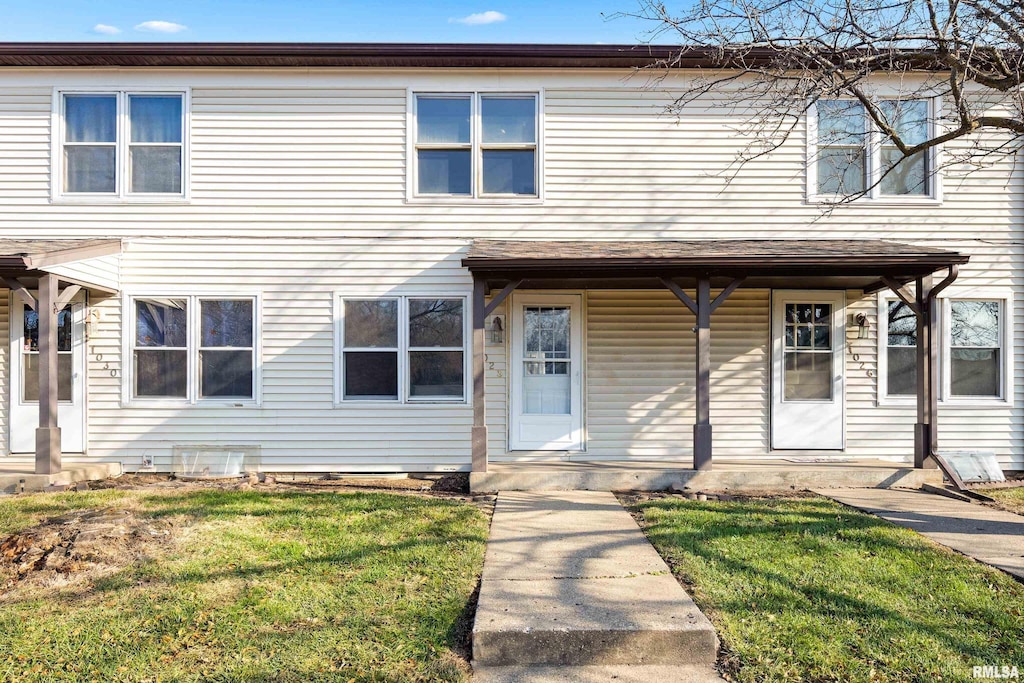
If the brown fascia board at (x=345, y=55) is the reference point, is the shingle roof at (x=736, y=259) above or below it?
below

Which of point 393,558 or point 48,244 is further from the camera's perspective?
point 48,244

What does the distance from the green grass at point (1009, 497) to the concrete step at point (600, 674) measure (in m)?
5.13

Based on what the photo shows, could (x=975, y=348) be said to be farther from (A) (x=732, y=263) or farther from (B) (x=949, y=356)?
(A) (x=732, y=263)

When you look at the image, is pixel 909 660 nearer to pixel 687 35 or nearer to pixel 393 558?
pixel 393 558

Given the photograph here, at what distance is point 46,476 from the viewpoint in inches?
285

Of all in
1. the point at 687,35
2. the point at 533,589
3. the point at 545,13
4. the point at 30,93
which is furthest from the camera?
the point at 545,13

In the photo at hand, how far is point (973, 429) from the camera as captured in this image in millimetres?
8547

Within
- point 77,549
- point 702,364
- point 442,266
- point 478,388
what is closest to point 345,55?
point 442,266

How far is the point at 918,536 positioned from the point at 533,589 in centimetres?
356

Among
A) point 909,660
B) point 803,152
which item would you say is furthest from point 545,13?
point 909,660

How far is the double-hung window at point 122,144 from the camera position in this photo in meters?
8.44

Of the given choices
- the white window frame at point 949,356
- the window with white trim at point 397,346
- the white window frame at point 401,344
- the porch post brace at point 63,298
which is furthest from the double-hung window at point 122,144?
the white window frame at point 949,356

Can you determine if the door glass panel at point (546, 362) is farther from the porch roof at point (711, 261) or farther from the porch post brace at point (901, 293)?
the porch post brace at point (901, 293)

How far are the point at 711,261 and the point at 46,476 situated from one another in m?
7.98
